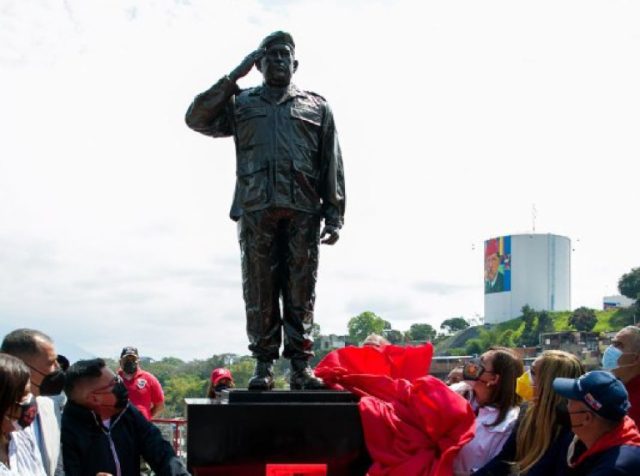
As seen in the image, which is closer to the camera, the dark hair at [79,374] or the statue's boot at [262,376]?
the dark hair at [79,374]

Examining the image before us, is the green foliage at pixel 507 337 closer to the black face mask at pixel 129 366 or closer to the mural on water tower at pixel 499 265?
the mural on water tower at pixel 499 265

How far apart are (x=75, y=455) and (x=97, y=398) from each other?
0.34 m

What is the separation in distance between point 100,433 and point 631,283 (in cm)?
9983

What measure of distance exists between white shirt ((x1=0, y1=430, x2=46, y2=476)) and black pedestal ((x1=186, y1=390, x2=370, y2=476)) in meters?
1.31

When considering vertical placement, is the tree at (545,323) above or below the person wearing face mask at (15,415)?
above

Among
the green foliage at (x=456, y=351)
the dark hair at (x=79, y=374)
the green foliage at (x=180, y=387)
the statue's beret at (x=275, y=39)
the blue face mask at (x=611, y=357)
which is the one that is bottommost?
the green foliage at (x=180, y=387)

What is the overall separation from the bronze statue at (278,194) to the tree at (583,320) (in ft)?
336

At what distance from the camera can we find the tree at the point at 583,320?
10412 centimetres

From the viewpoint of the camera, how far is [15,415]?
361 centimetres

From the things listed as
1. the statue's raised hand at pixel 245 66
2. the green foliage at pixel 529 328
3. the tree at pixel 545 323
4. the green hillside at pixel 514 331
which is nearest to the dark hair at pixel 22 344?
the statue's raised hand at pixel 245 66

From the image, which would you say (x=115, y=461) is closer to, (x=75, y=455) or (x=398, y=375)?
(x=75, y=455)

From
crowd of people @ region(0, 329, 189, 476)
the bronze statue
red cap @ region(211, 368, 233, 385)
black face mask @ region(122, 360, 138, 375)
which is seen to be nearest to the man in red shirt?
black face mask @ region(122, 360, 138, 375)

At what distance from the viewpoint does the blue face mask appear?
5.80 m

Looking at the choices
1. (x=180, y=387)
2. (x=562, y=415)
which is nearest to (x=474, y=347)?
(x=180, y=387)
